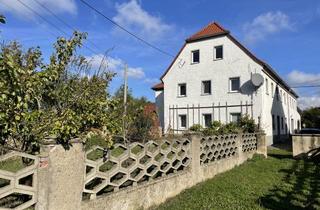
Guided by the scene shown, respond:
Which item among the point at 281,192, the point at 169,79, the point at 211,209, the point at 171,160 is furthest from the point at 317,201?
the point at 169,79

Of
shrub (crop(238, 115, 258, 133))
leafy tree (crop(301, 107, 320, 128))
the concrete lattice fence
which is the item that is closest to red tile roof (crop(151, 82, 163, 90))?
shrub (crop(238, 115, 258, 133))

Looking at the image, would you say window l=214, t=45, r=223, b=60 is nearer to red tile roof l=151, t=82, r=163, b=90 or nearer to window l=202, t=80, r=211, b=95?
window l=202, t=80, r=211, b=95

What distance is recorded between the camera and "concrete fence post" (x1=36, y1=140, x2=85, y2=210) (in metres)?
4.62

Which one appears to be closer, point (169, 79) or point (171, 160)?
point (171, 160)

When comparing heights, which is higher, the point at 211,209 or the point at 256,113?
the point at 256,113

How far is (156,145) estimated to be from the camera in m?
7.67

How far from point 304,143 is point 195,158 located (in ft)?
29.6

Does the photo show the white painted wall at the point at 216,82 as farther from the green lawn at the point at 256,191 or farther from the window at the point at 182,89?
the green lawn at the point at 256,191

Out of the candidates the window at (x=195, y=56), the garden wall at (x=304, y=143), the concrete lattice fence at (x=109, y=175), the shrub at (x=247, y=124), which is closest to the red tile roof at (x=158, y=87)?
the window at (x=195, y=56)

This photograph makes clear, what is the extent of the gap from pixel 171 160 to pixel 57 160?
384 centimetres

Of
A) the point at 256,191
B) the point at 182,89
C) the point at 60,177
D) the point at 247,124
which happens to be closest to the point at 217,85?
the point at 182,89

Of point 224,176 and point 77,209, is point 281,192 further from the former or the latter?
point 77,209

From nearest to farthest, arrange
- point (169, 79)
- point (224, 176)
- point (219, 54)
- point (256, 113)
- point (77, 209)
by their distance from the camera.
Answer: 1. point (77, 209)
2. point (224, 176)
3. point (256, 113)
4. point (219, 54)
5. point (169, 79)

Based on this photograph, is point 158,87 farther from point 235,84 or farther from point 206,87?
point 235,84
